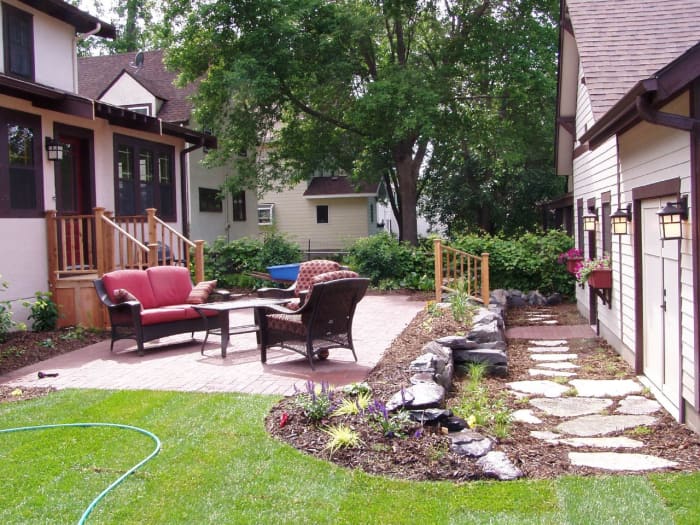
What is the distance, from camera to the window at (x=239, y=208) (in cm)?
2450

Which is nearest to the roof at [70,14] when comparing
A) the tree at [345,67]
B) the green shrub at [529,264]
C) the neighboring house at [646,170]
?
the tree at [345,67]

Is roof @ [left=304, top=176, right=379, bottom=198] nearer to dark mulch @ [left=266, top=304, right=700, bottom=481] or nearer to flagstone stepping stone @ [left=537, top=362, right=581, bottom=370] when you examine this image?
flagstone stepping stone @ [left=537, top=362, right=581, bottom=370]

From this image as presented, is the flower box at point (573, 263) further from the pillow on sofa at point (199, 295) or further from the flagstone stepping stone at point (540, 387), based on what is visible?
the pillow on sofa at point (199, 295)

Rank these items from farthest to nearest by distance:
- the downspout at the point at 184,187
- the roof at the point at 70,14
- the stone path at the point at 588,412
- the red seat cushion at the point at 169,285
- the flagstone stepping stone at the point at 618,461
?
the downspout at the point at 184,187 → the roof at the point at 70,14 → the red seat cushion at the point at 169,285 → the stone path at the point at 588,412 → the flagstone stepping stone at the point at 618,461

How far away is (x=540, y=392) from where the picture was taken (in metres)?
7.11

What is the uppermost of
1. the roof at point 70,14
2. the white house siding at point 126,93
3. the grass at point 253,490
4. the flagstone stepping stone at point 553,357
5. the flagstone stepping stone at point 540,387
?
the white house siding at point 126,93

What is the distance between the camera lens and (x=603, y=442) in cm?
526

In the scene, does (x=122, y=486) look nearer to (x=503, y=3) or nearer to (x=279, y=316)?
(x=279, y=316)

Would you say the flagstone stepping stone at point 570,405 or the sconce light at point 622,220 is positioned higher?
the sconce light at point 622,220

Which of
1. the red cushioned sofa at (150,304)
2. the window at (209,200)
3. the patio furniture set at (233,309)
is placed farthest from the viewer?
the window at (209,200)

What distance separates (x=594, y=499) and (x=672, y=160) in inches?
134

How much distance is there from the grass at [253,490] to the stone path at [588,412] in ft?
1.57

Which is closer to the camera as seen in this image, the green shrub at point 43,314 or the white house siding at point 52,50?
the green shrub at point 43,314

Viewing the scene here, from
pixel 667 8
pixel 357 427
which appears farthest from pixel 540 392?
pixel 667 8
